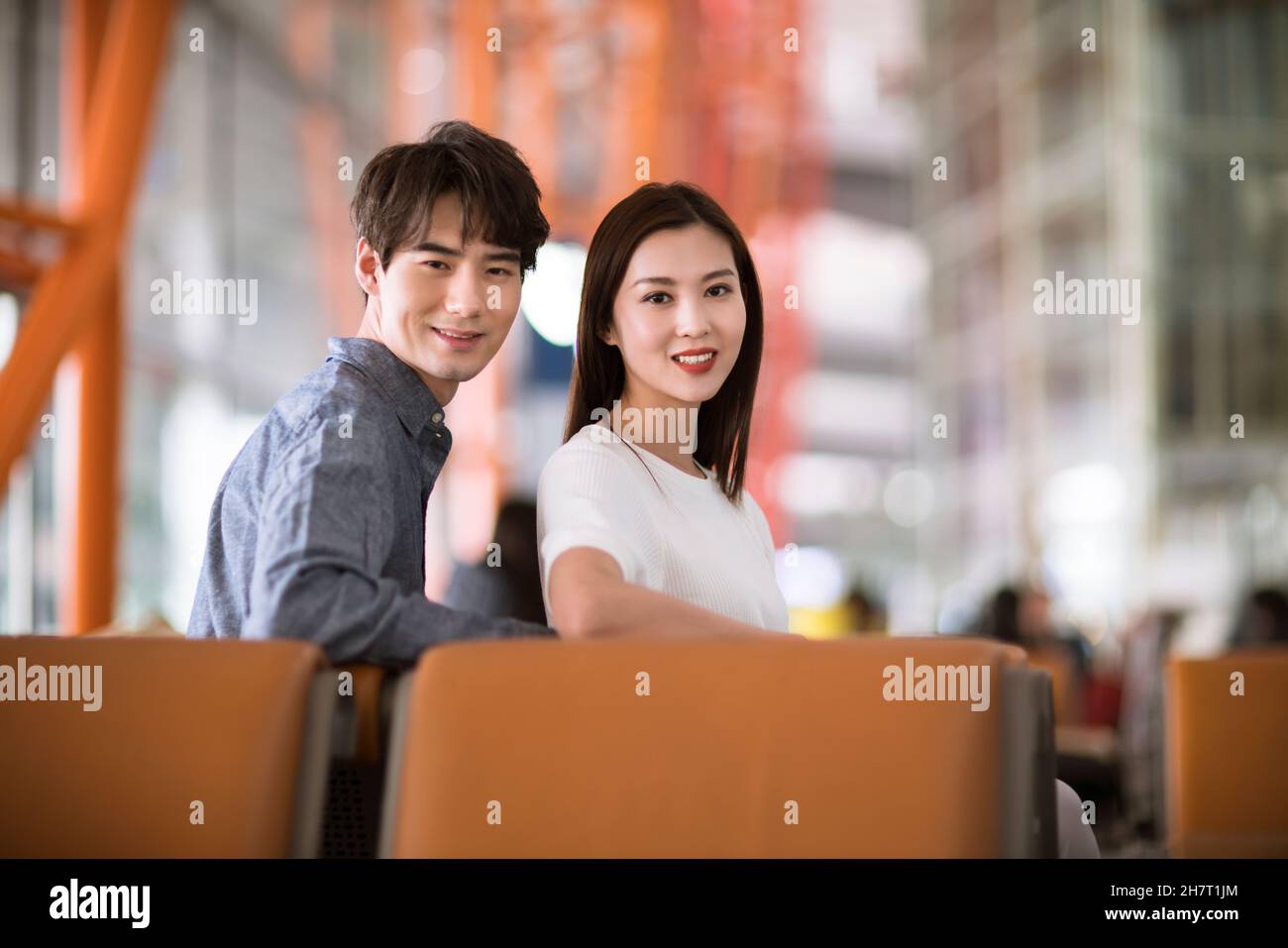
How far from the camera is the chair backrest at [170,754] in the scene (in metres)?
1.34

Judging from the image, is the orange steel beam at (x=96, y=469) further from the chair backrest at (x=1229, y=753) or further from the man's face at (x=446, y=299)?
the chair backrest at (x=1229, y=753)

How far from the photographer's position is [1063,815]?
1.59 metres

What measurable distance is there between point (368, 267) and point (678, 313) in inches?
17.8

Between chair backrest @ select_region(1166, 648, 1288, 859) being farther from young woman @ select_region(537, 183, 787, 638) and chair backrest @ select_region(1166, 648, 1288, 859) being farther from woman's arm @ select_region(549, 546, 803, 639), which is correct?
woman's arm @ select_region(549, 546, 803, 639)

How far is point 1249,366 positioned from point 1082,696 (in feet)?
17.1

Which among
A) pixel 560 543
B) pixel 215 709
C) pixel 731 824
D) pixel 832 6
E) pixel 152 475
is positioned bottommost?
pixel 731 824

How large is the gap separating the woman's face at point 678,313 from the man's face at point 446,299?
Answer: 0.18 metres

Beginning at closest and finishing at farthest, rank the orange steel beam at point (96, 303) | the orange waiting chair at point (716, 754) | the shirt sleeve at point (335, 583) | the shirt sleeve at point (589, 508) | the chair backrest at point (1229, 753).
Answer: the orange waiting chair at point (716, 754)
the shirt sleeve at point (335, 583)
the shirt sleeve at point (589, 508)
the chair backrest at point (1229, 753)
the orange steel beam at point (96, 303)

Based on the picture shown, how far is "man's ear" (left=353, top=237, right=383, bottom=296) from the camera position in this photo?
1.86m

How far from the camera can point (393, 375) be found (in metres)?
1.76

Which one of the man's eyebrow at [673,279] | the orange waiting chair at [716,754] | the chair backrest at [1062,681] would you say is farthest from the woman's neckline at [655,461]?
the chair backrest at [1062,681]

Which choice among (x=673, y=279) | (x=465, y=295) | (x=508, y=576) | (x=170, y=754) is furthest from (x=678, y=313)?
(x=508, y=576)
